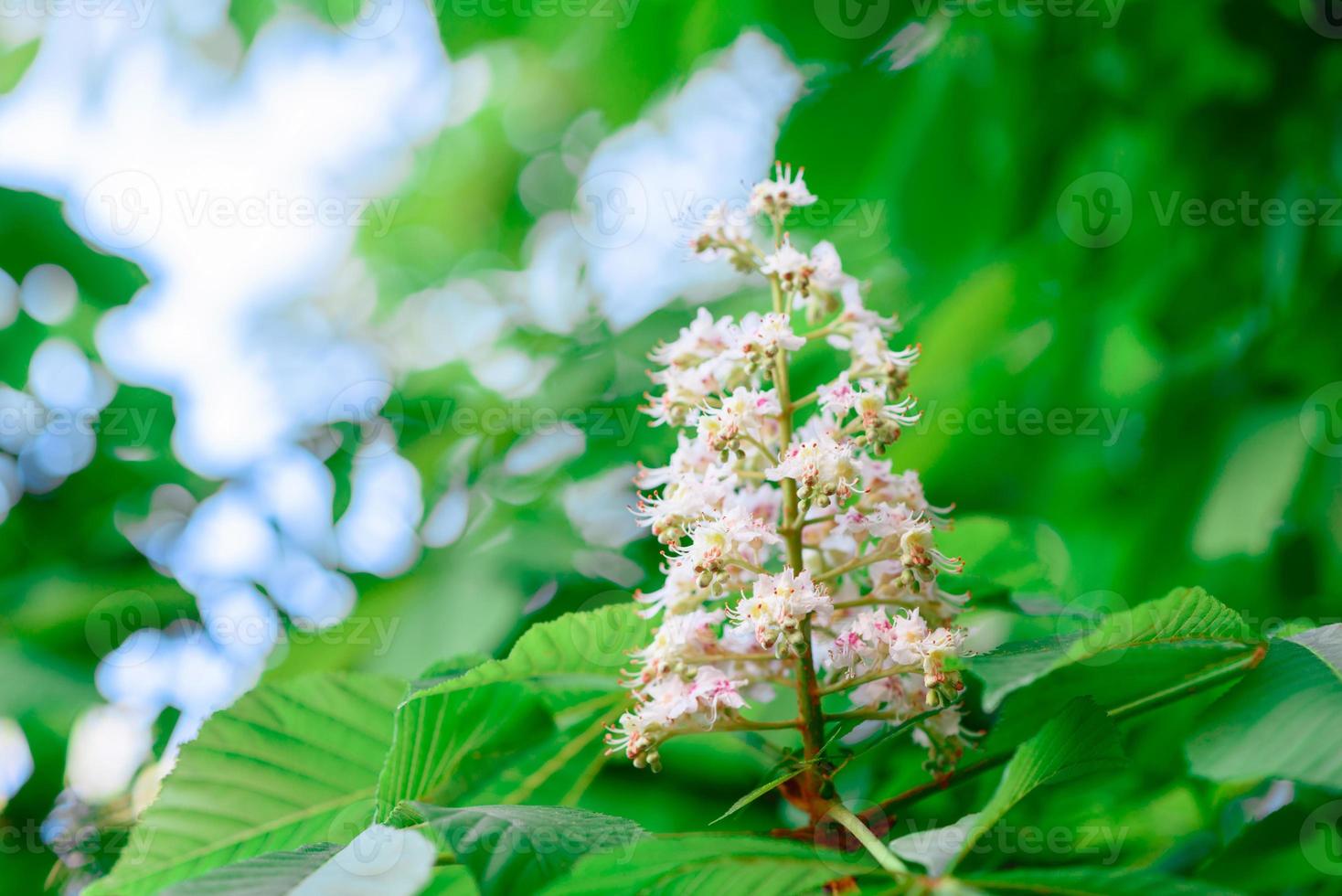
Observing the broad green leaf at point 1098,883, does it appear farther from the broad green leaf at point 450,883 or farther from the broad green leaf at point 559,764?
the broad green leaf at point 559,764

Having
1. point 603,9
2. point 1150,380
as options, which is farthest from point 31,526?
point 1150,380

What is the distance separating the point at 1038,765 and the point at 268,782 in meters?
0.69

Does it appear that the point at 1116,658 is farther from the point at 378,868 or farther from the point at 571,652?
the point at 378,868

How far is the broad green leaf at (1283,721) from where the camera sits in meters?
0.60

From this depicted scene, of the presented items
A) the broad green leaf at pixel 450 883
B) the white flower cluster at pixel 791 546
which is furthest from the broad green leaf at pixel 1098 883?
the broad green leaf at pixel 450 883

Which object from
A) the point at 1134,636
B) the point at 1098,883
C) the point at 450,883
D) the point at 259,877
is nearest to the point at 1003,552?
the point at 1134,636

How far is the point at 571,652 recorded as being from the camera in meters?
0.93

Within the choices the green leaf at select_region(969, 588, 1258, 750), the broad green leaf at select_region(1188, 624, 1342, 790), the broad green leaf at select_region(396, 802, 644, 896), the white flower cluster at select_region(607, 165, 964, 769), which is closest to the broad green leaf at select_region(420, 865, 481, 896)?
the broad green leaf at select_region(396, 802, 644, 896)

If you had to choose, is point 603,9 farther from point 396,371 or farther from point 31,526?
point 31,526

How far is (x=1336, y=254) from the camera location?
1.74 meters

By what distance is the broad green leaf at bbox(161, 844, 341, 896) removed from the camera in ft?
1.94

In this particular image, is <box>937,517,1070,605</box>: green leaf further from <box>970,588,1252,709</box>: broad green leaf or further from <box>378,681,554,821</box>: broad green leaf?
<box>378,681,554,821</box>: broad green leaf

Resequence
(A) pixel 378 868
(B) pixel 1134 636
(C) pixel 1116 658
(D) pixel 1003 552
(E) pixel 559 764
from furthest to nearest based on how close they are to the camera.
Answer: (D) pixel 1003 552
(E) pixel 559 764
(C) pixel 1116 658
(B) pixel 1134 636
(A) pixel 378 868

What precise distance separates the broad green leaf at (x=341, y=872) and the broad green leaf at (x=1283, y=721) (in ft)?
1.63
